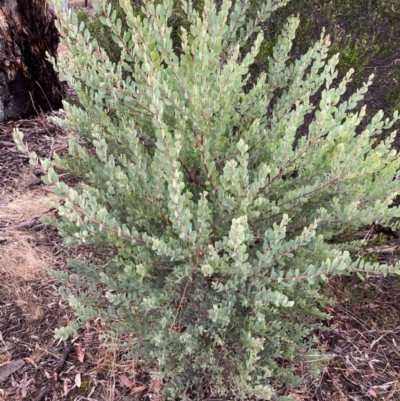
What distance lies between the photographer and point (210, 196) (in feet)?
6.57

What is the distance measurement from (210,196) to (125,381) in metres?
1.23

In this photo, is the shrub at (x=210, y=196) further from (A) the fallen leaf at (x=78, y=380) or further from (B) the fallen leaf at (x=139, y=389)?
(A) the fallen leaf at (x=78, y=380)

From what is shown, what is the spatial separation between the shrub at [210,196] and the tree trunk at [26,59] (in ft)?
8.87

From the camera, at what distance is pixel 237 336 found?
2.12 m

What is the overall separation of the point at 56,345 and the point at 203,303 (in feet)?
3.95

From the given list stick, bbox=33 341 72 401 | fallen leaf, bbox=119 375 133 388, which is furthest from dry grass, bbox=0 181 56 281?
fallen leaf, bbox=119 375 133 388

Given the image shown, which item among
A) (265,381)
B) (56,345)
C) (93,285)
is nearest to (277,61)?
(93,285)

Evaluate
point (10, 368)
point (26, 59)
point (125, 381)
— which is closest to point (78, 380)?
point (125, 381)

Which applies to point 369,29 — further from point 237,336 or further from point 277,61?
point 237,336

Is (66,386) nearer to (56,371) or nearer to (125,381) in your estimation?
(56,371)

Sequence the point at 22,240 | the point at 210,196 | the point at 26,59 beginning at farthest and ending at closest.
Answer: the point at 26,59 → the point at 22,240 → the point at 210,196

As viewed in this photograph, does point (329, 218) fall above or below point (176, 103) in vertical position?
below

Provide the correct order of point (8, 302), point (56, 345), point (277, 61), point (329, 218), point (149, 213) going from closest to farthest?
point (329, 218)
point (149, 213)
point (277, 61)
point (56, 345)
point (8, 302)

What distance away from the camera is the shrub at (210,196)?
1.61 meters
